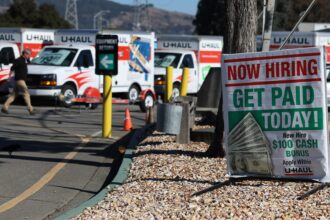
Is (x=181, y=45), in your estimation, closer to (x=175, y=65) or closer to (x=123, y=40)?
(x=175, y=65)

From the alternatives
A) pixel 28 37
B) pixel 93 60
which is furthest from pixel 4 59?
pixel 28 37

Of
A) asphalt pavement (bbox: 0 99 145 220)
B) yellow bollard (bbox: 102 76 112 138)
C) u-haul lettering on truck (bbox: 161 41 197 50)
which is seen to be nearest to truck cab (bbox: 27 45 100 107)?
asphalt pavement (bbox: 0 99 145 220)

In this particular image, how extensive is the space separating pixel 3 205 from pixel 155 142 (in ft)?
16.4

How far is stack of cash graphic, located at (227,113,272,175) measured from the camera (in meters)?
8.37

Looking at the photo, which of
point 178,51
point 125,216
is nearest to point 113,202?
point 125,216

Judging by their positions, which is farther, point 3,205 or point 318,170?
point 3,205

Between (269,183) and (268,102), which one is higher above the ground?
(268,102)

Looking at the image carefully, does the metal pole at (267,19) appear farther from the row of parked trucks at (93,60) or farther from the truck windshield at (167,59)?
the truck windshield at (167,59)

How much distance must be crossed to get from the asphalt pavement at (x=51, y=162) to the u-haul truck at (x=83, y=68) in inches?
186

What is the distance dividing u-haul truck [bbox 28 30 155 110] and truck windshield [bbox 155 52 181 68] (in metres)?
1.44

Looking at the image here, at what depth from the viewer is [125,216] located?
25.9 feet

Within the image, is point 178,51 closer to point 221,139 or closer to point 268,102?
point 221,139

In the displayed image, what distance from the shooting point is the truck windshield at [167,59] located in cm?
3208

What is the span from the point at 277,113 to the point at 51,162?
5622 mm
